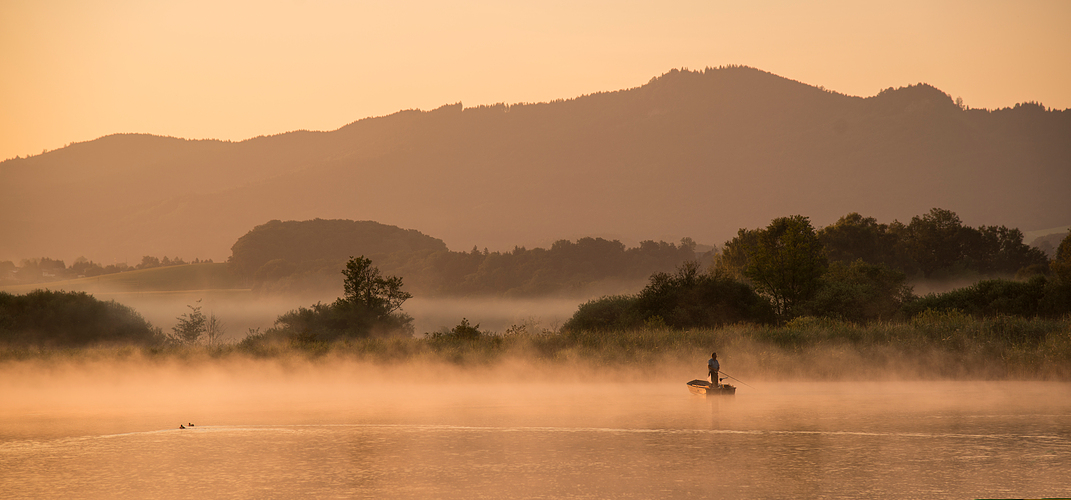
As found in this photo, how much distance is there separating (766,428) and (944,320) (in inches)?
1040

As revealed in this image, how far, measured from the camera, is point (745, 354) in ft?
140

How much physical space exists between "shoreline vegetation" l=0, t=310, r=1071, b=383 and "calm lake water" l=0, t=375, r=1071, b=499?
388 centimetres

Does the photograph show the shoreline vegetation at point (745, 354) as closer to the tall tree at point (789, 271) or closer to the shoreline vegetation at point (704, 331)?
the shoreline vegetation at point (704, 331)

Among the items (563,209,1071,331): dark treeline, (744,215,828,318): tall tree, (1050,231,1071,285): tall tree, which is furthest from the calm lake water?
(1050,231,1071,285): tall tree

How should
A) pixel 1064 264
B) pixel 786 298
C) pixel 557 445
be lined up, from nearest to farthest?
pixel 557 445 → pixel 786 298 → pixel 1064 264

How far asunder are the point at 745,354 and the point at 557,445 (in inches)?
844

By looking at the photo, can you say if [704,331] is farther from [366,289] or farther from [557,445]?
[366,289]

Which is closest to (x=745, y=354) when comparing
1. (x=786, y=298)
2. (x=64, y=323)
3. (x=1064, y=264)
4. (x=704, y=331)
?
(x=704, y=331)

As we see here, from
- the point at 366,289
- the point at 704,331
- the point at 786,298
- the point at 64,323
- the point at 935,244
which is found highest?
the point at 935,244

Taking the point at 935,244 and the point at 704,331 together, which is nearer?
the point at 704,331

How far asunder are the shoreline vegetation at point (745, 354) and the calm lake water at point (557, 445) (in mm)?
3878

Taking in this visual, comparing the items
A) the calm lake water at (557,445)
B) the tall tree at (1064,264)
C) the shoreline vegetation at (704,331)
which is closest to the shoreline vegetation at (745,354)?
the shoreline vegetation at (704,331)

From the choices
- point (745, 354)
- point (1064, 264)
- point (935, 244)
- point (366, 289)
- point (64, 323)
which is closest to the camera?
point (745, 354)

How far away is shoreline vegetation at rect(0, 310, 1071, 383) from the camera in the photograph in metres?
40.3
